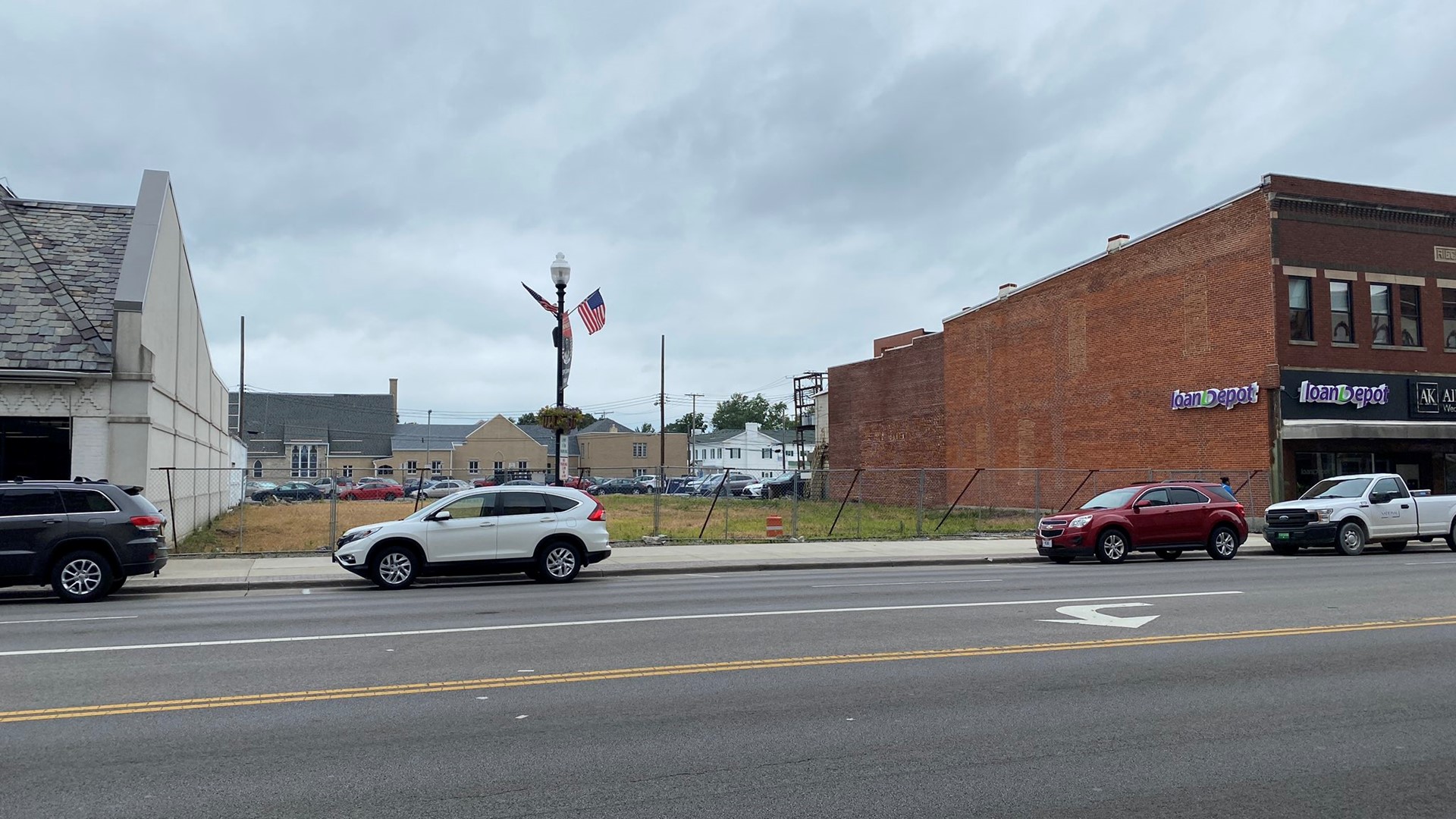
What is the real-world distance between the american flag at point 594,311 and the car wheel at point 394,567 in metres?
7.65

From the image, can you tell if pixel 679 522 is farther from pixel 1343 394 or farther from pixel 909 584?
pixel 1343 394

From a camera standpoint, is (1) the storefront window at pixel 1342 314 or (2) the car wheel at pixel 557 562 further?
(1) the storefront window at pixel 1342 314

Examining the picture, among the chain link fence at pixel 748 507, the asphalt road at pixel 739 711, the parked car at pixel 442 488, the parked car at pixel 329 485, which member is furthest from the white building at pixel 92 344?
the parked car at pixel 329 485

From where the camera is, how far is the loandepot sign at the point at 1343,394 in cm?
2877

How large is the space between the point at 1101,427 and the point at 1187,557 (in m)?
13.4

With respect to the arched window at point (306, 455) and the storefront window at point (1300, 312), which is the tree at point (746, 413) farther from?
the storefront window at point (1300, 312)

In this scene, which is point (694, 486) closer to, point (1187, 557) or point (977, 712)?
point (1187, 557)

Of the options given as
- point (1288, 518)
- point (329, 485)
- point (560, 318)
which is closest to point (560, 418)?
point (560, 318)

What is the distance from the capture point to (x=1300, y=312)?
29281 millimetres

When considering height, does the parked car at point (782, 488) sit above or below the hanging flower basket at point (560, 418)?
below

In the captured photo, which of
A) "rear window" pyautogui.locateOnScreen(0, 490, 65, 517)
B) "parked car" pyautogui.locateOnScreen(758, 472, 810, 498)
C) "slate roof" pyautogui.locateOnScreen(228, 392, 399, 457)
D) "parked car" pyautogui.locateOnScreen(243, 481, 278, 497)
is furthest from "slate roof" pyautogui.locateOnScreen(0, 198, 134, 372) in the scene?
"slate roof" pyautogui.locateOnScreen(228, 392, 399, 457)

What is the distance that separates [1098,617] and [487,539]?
30.1 ft

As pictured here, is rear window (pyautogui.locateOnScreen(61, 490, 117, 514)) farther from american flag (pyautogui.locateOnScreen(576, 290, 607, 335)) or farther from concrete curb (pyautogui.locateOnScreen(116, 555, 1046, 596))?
american flag (pyautogui.locateOnScreen(576, 290, 607, 335))

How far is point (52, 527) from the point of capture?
14062 millimetres
